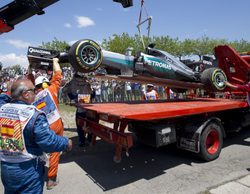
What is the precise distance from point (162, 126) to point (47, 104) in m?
2.03

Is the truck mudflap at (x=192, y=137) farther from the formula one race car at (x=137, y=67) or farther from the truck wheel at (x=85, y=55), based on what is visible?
the truck wheel at (x=85, y=55)

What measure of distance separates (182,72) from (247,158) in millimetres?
2565

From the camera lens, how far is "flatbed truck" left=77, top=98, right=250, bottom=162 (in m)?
4.31

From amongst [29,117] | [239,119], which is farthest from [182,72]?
[29,117]

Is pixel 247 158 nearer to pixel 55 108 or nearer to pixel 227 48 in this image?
pixel 227 48

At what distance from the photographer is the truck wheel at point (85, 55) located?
16.3 ft

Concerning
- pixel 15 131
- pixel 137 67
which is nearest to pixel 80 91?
pixel 137 67

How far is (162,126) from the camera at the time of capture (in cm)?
483

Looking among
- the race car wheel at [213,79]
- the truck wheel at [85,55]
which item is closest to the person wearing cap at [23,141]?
the truck wheel at [85,55]

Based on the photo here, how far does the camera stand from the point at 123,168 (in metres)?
5.18

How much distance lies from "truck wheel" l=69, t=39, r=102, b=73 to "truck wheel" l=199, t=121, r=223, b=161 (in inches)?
99.4

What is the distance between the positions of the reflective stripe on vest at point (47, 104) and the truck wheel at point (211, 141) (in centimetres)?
280

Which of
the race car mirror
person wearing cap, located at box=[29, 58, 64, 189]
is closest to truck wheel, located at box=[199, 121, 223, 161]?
person wearing cap, located at box=[29, 58, 64, 189]

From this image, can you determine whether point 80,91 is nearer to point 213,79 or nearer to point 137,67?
point 137,67
